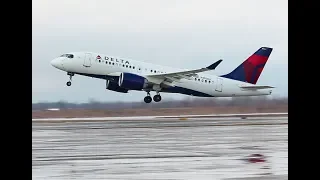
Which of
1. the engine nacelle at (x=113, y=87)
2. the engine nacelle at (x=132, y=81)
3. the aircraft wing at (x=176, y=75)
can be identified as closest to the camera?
the engine nacelle at (x=132, y=81)

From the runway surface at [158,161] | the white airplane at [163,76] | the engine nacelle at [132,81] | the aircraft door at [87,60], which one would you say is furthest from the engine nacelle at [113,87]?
the runway surface at [158,161]

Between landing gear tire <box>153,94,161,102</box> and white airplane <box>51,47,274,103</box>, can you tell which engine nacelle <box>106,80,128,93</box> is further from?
landing gear tire <box>153,94,161,102</box>

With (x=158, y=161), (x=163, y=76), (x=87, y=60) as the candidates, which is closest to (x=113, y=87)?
(x=87, y=60)

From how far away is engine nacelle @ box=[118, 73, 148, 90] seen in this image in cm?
4544

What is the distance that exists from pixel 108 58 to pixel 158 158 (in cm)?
3557

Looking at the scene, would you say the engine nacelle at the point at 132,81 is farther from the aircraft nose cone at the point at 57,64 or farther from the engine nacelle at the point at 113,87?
the aircraft nose cone at the point at 57,64

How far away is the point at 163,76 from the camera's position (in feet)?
159

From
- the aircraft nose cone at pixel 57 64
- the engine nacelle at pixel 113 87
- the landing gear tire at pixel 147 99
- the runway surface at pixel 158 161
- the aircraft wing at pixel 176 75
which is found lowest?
the runway surface at pixel 158 161

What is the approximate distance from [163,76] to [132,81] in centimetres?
345

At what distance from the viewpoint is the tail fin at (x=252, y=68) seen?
53.8 metres

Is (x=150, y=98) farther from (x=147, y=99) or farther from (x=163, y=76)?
(x=163, y=76)

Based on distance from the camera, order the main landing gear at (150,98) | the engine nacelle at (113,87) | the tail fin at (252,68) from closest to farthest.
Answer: the engine nacelle at (113,87), the main landing gear at (150,98), the tail fin at (252,68)

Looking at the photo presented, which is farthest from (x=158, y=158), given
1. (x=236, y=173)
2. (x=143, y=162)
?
(x=236, y=173)
